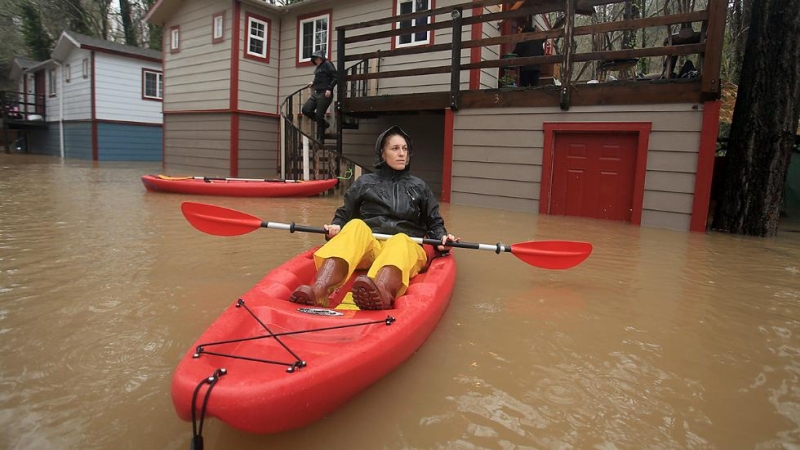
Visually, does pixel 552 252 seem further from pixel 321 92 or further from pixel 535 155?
pixel 321 92

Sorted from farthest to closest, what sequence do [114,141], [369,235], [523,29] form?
[114,141]
[523,29]
[369,235]

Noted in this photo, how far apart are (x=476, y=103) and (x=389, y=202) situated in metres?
5.65

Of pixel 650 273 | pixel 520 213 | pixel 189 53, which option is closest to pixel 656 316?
pixel 650 273

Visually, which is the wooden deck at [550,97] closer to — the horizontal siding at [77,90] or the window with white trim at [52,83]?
the horizontal siding at [77,90]

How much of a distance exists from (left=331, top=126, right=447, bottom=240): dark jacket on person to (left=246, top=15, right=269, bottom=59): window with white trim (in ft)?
36.3

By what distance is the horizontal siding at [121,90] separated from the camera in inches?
769

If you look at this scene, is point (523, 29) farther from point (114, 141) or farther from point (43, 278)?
point (114, 141)

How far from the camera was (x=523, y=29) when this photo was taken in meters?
11.3

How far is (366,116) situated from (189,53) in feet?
22.0

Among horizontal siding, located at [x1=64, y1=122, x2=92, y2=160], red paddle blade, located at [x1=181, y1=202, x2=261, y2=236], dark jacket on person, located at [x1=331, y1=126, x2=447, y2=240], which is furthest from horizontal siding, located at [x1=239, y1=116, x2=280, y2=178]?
dark jacket on person, located at [x1=331, y1=126, x2=447, y2=240]

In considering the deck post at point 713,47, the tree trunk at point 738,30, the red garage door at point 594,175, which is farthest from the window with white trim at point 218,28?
the tree trunk at point 738,30

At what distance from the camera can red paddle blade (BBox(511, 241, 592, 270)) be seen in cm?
407

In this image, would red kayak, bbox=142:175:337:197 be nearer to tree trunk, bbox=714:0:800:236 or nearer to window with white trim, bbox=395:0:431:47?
window with white trim, bbox=395:0:431:47

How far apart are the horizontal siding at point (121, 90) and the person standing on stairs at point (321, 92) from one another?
12.8 m
